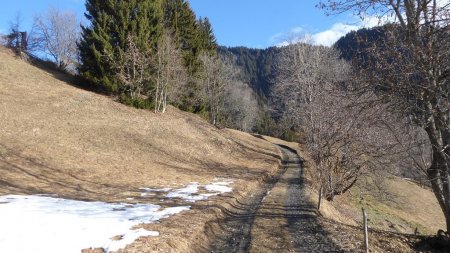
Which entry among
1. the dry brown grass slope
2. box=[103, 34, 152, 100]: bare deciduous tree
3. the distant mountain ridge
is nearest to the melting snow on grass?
the dry brown grass slope

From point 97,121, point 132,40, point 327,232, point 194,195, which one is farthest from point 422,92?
point 132,40

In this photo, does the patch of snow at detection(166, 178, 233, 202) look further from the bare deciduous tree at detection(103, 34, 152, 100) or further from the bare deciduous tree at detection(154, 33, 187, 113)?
the bare deciduous tree at detection(103, 34, 152, 100)

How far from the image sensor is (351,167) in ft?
60.9

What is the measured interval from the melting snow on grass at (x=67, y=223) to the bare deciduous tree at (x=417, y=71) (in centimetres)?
576

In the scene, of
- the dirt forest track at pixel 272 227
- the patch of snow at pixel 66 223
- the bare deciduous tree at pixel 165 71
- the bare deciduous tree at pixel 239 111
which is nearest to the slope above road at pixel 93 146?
the patch of snow at pixel 66 223

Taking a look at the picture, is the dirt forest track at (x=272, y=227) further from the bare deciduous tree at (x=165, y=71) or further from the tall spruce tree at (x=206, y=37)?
the tall spruce tree at (x=206, y=37)

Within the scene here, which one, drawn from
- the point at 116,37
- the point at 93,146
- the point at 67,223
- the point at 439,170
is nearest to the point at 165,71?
the point at 116,37

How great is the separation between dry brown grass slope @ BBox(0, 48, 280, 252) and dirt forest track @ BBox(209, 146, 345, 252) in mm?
756

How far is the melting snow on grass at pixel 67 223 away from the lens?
651 cm

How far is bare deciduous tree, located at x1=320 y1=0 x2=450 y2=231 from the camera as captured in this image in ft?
22.2

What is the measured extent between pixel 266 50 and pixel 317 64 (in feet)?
440

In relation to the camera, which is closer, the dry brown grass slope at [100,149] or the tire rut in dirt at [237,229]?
the tire rut in dirt at [237,229]

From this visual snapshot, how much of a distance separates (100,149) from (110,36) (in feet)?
44.4

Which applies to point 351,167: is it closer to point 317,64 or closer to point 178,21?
point 317,64
